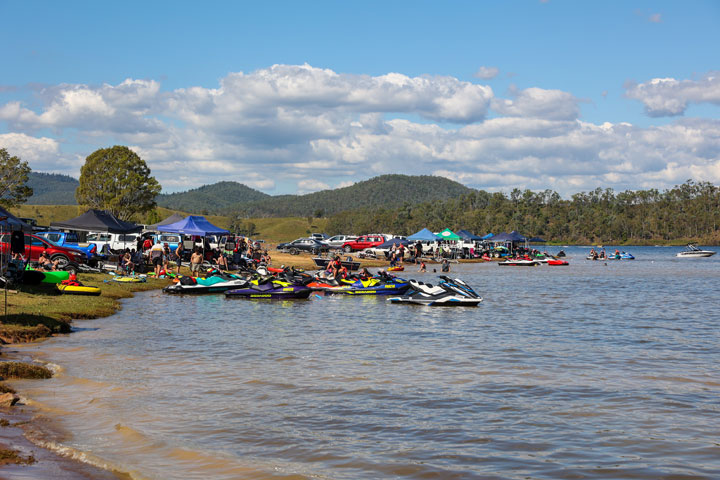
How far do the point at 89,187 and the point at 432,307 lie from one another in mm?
58957

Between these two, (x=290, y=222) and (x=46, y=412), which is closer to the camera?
(x=46, y=412)

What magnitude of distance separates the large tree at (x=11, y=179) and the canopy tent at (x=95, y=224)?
2872 centimetres

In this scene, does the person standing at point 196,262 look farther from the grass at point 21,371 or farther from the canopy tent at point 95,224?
the grass at point 21,371

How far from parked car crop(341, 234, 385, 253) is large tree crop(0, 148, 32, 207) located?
32270 millimetres

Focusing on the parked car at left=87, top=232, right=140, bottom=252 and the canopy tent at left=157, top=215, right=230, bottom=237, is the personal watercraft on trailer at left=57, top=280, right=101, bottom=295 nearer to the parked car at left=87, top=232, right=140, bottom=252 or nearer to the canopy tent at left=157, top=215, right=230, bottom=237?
the canopy tent at left=157, top=215, right=230, bottom=237

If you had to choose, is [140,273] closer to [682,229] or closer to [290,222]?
[290,222]

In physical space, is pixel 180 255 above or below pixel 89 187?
below

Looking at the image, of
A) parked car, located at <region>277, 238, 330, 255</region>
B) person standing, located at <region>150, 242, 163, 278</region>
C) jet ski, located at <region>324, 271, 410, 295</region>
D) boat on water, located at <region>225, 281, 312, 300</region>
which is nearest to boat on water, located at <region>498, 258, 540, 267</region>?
parked car, located at <region>277, 238, 330, 255</region>

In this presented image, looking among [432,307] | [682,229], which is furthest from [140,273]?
[682,229]

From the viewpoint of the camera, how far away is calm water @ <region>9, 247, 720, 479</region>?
7.89 meters

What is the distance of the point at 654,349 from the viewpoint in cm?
1647

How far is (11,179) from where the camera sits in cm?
6512

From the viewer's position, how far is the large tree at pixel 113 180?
73.8 metres

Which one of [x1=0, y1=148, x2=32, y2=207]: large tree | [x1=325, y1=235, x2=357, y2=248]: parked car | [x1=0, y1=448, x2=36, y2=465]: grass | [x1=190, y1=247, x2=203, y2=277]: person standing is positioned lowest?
[x1=0, y1=448, x2=36, y2=465]: grass
